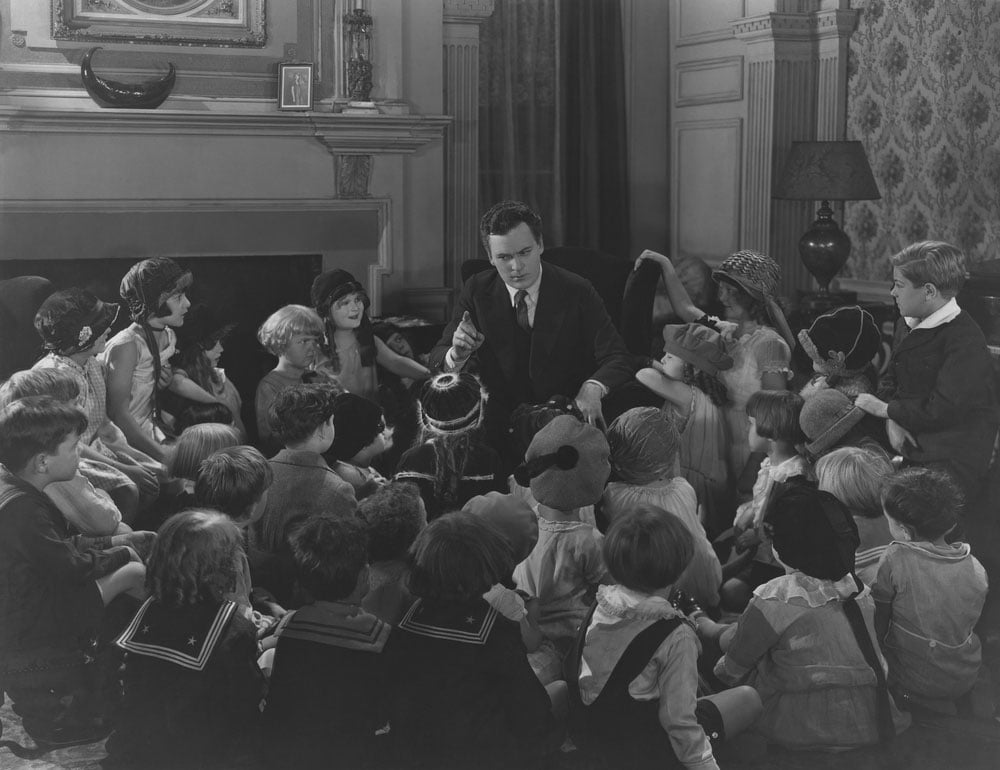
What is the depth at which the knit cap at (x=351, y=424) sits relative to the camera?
9.86ft

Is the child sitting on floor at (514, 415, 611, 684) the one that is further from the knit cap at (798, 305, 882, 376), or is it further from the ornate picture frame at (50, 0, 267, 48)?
the ornate picture frame at (50, 0, 267, 48)

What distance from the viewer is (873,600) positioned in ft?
8.01

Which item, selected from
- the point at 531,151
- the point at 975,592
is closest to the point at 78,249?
the point at 531,151

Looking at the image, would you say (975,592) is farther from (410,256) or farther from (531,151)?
(531,151)

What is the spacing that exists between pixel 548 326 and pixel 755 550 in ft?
2.91

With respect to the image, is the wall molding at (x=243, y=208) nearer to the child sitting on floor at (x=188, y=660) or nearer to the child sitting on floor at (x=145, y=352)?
the child sitting on floor at (x=145, y=352)

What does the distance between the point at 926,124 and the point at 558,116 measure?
1.78 meters

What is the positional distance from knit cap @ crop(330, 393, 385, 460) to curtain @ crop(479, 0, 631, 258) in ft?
10.2

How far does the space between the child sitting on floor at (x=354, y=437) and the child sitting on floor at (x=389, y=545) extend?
2.15ft

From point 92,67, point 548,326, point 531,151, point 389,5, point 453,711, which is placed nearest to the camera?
point 453,711

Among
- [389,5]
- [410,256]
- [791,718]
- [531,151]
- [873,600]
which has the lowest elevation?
[791,718]

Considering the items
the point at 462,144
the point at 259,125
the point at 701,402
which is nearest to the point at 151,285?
the point at 701,402

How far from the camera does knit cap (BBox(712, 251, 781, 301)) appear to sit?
3600 mm

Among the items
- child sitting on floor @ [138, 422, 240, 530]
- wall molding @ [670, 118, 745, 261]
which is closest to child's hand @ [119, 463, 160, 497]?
child sitting on floor @ [138, 422, 240, 530]
